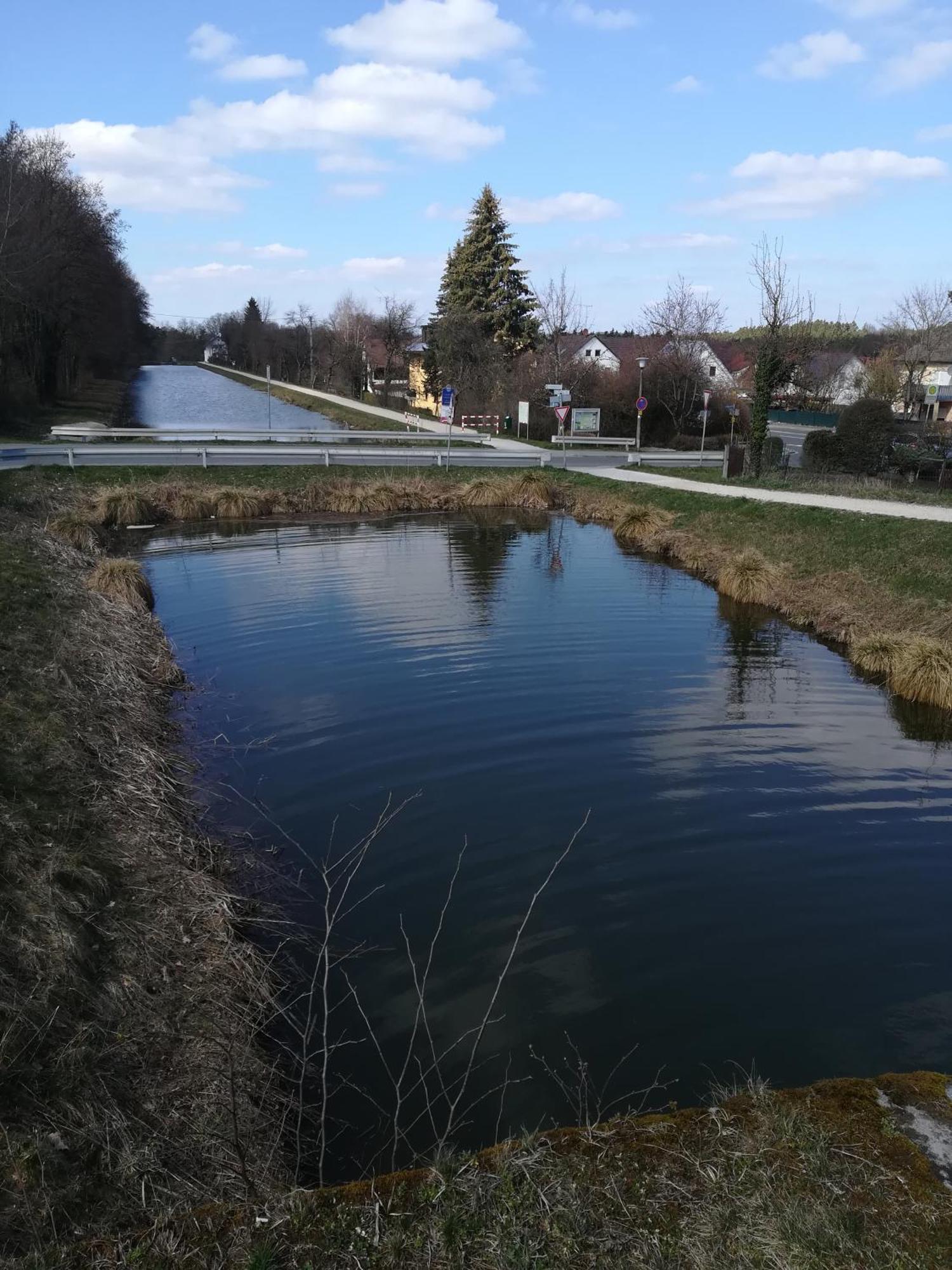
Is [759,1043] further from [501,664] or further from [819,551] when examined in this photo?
[819,551]

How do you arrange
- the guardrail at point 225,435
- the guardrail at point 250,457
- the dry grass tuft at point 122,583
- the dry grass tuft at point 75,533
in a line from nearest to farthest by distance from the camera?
the dry grass tuft at point 122,583 < the dry grass tuft at point 75,533 < the guardrail at point 250,457 < the guardrail at point 225,435

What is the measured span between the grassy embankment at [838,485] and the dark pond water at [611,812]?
26.3ft

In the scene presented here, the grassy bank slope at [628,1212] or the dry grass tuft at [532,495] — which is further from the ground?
the dry grass tuft at [532,495]

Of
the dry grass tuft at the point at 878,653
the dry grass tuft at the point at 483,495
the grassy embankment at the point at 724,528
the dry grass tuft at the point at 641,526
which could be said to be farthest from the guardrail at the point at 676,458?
the dry grass tuft at the point at 878,653

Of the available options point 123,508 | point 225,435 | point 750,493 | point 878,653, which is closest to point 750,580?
point 878,653

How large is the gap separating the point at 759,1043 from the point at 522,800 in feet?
10.1

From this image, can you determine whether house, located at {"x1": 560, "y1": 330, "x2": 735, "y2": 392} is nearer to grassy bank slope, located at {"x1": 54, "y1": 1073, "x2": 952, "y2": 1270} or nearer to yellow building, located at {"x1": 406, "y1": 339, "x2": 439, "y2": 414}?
yellow building, located at {"x1": 406, "y1": 339, "x2": 439, "y2": 414}

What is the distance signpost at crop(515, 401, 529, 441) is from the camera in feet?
132

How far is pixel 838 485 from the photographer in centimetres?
2248

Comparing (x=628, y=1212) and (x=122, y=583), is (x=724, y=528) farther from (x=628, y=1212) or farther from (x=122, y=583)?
(x=628, y=1212)

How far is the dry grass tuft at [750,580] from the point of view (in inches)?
596

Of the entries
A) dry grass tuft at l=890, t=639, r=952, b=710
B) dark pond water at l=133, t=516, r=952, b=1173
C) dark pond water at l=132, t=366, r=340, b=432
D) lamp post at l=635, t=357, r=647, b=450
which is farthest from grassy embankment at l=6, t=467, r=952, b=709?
dark pond water at l=132, t=366, r=340, b=432

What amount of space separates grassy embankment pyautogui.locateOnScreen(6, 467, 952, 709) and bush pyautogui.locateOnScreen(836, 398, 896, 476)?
5810mm

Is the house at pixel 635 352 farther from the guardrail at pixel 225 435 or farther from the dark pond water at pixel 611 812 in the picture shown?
the dark pond water at pixel 611 812
